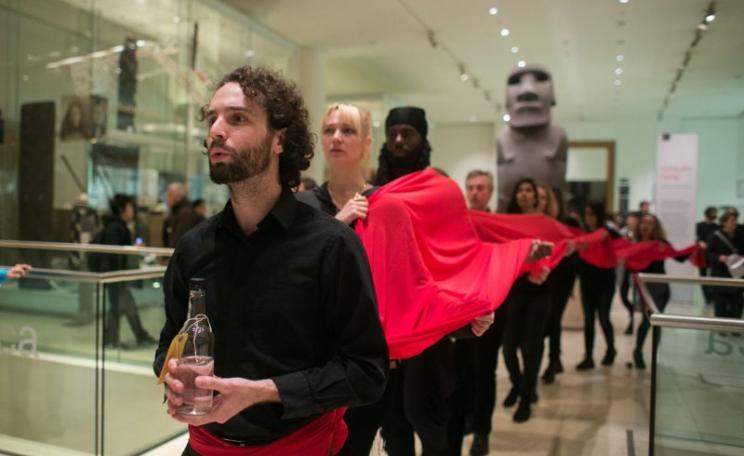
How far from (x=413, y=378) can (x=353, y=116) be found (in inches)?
41.4

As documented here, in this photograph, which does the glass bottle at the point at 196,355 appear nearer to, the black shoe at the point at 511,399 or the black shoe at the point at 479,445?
the black shoe at the point at 479,445

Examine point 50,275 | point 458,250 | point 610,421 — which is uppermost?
point 458,250

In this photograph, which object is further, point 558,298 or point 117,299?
point 558,298

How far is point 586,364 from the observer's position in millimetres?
5891

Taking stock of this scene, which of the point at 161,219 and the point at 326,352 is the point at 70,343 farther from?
the point at 161,219

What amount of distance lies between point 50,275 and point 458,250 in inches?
82.3

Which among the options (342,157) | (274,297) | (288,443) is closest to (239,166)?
(274,297)

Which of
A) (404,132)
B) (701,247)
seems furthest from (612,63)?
(404,132)

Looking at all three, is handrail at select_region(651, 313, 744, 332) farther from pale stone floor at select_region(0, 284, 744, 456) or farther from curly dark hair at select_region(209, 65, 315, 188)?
Result: curly dark hair at select_region(209, 65, 315, 188)

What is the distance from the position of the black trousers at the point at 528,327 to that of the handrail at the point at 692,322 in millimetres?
1857

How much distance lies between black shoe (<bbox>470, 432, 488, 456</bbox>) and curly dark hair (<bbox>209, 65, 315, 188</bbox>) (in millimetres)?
2668

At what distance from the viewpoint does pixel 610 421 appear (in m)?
4.37

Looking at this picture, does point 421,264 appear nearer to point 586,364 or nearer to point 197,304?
point 197,304

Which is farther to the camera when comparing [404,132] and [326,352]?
[404,132]
